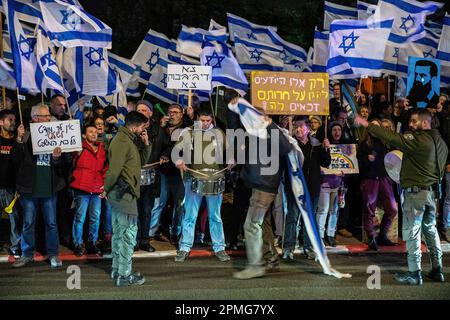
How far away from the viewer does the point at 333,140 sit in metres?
10.3

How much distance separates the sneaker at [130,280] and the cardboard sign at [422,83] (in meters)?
6.19

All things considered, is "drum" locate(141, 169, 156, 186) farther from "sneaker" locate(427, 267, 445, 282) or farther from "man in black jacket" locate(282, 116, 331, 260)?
"sneaker" locate(427, 267, 445, 282)

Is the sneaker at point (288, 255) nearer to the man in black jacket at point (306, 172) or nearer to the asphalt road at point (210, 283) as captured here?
the man in black jacket at point (306, 172)

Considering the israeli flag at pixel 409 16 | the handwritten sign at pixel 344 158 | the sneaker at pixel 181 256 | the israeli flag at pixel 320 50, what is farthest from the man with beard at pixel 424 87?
the sneaker at pixel 181 256

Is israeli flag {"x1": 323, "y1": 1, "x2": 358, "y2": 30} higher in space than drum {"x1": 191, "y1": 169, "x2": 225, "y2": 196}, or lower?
higher

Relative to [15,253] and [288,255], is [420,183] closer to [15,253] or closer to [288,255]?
[288,255]

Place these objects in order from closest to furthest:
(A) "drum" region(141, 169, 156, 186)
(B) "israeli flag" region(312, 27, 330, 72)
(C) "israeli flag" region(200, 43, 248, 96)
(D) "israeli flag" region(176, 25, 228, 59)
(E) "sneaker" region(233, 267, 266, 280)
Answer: (E) "sneaker" region(233, 267, 266, 280)
(A) "drum" region(141, 169, 156, 186)
(C) "israeli flag" region(200, 43, 248, 96)
(B) "israeli flag" region(312, 27, 330, 72)
(D) "israeli flag" region(176, 25, 228, 59)

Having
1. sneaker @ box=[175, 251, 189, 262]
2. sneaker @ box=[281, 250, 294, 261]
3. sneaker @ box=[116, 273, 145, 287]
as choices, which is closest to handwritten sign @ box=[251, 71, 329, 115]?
sneaker @ box=[281, 250, 294, 261]

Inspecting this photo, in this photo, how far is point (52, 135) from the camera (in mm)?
8898

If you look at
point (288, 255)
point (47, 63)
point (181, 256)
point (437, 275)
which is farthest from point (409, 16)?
point (47, 63)

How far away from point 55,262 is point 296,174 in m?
3.60

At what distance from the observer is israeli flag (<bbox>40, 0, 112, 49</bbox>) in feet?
34.1

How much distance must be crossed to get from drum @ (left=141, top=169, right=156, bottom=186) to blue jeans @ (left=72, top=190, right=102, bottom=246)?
2.38 ft
